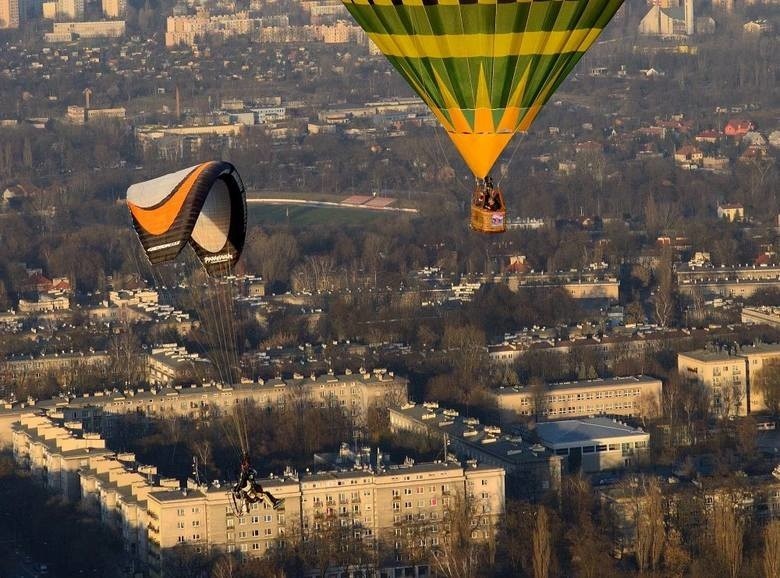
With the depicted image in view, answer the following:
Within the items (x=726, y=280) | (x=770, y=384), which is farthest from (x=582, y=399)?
(x=726, y=280)

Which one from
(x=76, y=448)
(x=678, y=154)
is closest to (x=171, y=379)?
(x=76, y=448)

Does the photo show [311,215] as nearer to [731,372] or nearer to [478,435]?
[731,372]

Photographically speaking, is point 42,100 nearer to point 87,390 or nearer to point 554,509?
point 87,390

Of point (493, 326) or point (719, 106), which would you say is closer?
point (493, 326)

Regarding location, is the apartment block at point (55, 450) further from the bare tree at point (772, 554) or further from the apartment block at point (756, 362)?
the apartment block at point (756, 362)

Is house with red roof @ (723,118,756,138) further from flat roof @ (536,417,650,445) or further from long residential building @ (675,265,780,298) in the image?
flat roof @ (536,417,650,445)

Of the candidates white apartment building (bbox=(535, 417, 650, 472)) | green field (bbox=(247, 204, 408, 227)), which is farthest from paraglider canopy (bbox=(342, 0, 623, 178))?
green field (bbox=(247, 204, 408, 227))

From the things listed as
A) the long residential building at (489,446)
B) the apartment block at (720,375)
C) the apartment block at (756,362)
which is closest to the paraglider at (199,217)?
the long residential building at (489,446)
